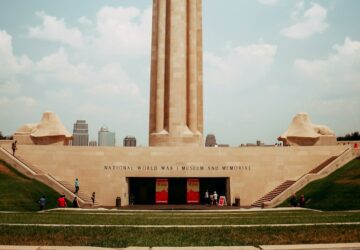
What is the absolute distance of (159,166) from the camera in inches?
1704

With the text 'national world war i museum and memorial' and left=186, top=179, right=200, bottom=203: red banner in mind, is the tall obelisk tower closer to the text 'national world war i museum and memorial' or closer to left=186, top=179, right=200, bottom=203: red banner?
the text 'national world war i museum and memorial'

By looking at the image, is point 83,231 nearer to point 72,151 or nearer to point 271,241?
point 271,241

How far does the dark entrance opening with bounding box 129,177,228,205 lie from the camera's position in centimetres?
4359

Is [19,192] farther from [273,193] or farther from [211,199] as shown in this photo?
[273,193]

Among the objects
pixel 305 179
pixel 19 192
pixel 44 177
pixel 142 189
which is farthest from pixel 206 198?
pixel 19 192

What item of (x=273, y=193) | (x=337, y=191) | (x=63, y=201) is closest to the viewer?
(x=63, y=201)

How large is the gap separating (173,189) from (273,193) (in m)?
10.5

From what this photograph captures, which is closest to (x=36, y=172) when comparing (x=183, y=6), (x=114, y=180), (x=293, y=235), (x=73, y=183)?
(x=73, y=183)

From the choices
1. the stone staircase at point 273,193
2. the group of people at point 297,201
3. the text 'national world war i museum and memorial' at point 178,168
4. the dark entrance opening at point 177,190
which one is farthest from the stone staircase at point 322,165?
the dark entrance opening at point 177,190

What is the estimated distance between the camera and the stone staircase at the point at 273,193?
1601 inches

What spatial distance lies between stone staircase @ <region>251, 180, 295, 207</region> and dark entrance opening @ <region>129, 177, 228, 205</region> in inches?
160

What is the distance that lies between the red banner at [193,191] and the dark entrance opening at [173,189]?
392 mm

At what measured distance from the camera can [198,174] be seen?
1702 inches

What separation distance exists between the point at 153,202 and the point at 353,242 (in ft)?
109
